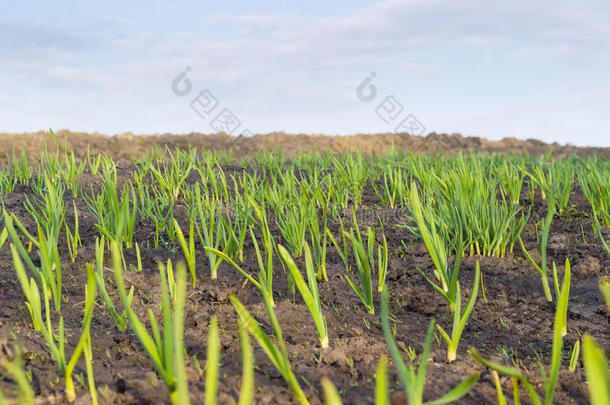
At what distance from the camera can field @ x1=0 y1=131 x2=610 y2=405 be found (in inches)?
50.1

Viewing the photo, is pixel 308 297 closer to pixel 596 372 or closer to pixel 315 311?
pixel 315 311

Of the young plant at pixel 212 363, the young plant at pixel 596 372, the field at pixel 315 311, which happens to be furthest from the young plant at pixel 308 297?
the young plant at pixel 596 372

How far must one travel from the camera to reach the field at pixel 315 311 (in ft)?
4.18

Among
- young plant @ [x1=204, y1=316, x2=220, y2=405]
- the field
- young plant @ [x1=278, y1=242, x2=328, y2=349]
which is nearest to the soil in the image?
the field

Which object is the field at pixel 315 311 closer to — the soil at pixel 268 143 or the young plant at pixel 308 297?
the young plant at pixel 308 297

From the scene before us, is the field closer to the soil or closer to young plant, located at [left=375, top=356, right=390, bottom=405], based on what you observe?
young plant, located at [left=375, top=356, right=390, bottom=405]

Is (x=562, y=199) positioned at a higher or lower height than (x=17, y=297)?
higher

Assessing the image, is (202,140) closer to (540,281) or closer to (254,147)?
(254,147)

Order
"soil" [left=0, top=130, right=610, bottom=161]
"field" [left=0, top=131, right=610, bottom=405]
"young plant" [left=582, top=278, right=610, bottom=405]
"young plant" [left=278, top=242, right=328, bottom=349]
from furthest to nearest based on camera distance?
"soil" [left=0, top=130, right=610, bottom=161], "young plant" [left=278, top=242, right=328, bottom=349], "field" [left=0, top=131, right=610, bottom=405], "young plant" [left=582, top=278, right=610, bottom=405]

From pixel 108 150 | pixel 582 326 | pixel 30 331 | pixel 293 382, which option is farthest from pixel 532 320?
pixel 108 150

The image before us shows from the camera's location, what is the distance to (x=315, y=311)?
5.32ft

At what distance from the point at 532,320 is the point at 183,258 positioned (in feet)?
5.34

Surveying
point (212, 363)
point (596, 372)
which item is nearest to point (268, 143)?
point (212, 363)

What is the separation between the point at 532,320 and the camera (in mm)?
2059
